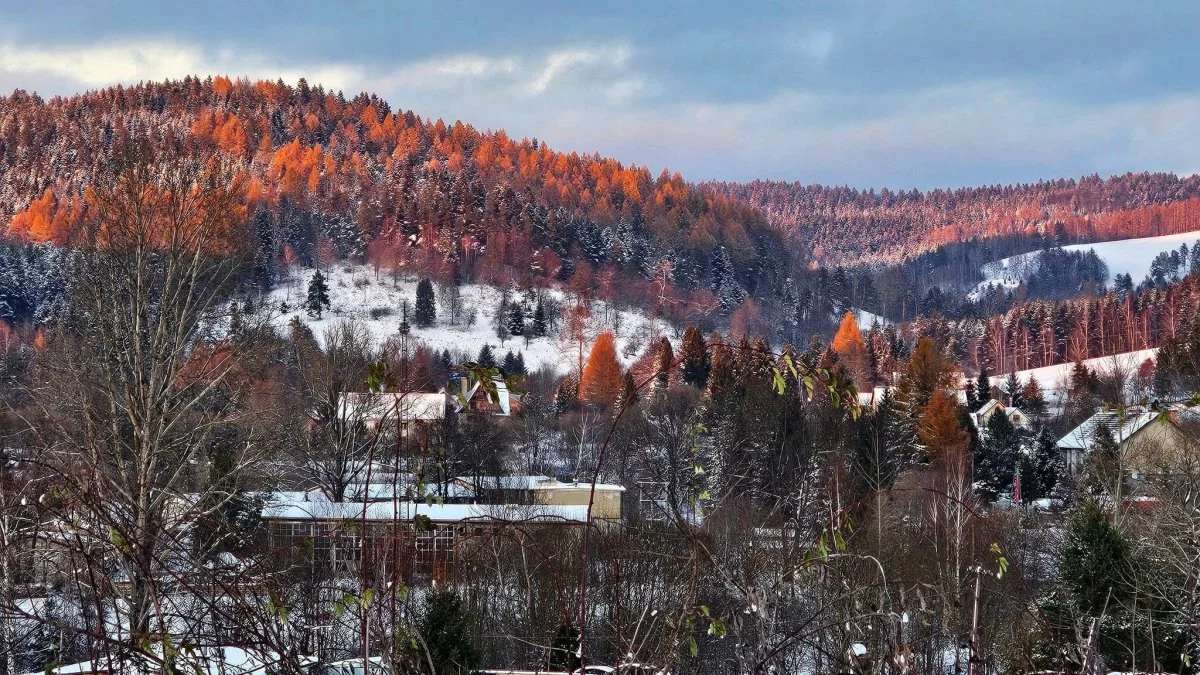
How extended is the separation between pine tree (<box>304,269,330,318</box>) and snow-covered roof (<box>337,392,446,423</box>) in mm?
47914

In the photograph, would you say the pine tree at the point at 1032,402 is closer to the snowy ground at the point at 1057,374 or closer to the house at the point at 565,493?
the snowy ground at the point at 1057,374

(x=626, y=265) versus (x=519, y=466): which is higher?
(x=626, y=265)

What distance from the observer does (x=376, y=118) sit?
500ft

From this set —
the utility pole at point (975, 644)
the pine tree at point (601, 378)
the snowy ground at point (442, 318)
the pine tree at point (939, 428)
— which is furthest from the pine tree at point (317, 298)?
the utility pole at point (975, 644)

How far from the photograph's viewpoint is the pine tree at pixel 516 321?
8819cm

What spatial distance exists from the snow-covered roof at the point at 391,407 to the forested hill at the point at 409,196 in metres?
68.2

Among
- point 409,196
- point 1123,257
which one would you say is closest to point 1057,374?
point 409,196

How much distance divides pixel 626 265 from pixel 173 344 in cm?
10499

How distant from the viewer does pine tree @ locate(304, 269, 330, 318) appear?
86188 millimetres

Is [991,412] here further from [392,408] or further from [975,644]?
[392,408]

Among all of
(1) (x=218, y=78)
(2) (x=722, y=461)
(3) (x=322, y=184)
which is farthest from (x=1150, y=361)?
(1) (x=218, y=78)

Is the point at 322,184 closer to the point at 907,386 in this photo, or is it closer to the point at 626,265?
the point at 626,265

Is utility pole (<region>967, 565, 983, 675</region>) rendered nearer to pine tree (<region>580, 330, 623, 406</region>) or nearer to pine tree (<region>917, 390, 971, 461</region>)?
pine tree (<region>917, 390, 971, 461</region>)

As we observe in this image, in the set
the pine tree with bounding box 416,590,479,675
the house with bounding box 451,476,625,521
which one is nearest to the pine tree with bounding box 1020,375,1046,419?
the house with bounding box 451,476,625,521
